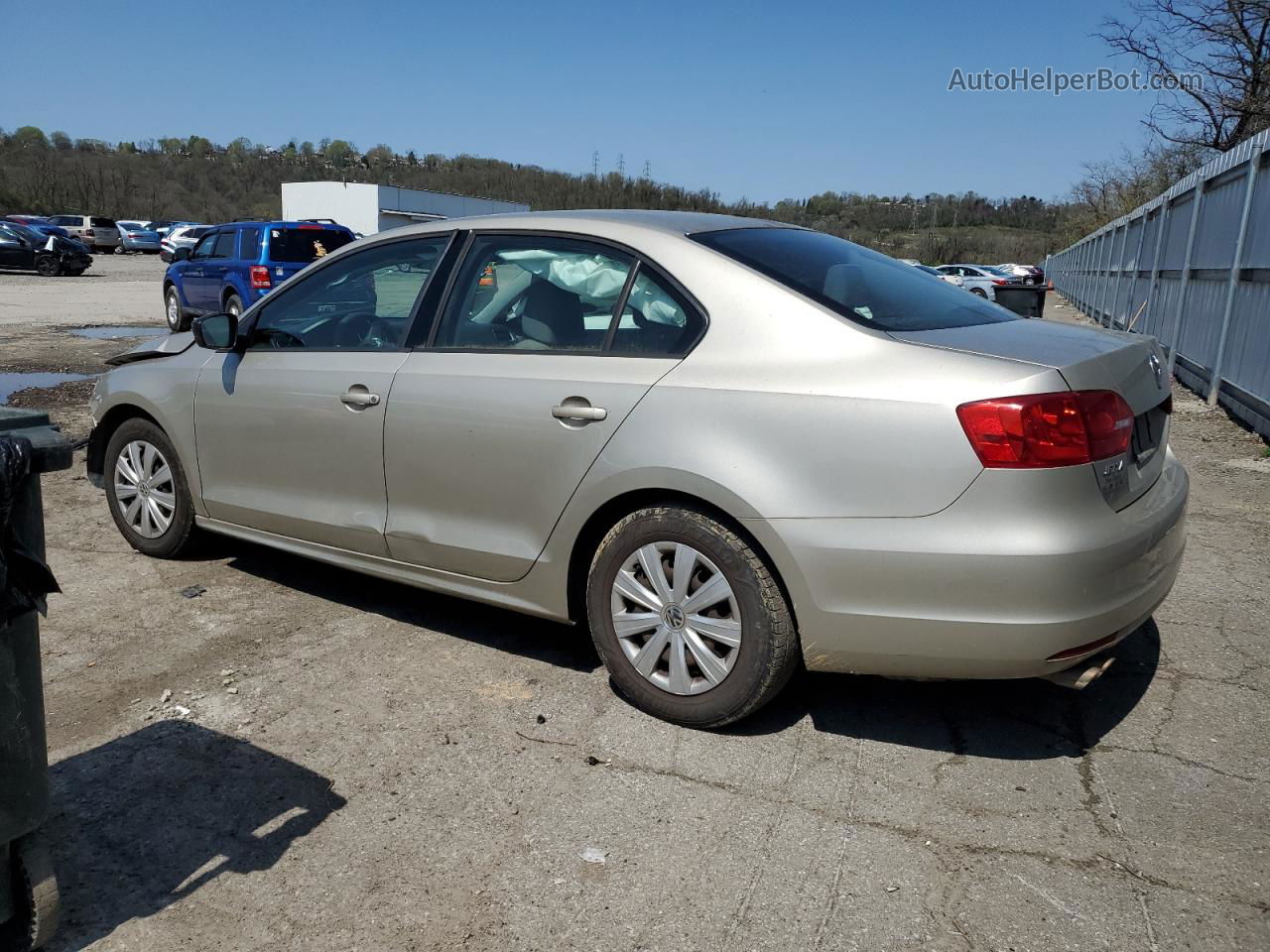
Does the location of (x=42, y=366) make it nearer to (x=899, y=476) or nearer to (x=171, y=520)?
(x=171, y=520)

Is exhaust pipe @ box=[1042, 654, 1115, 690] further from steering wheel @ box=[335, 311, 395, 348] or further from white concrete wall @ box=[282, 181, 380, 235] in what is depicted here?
white concrete wall @ box=[282, 181, 380, 235]

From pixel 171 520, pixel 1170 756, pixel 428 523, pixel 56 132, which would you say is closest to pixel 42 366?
pixel 171 520

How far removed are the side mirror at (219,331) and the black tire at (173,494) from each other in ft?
2.05

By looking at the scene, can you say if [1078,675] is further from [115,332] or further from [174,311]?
[174,311]

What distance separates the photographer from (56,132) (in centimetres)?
A: 12888

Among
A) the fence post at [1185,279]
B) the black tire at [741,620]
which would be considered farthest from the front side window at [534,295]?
the fence post at [1185,279]

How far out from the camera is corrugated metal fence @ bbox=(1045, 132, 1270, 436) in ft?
28.8

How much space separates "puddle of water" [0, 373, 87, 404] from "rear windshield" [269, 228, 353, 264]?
16.9 ft

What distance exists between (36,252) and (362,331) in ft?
106

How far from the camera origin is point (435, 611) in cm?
463

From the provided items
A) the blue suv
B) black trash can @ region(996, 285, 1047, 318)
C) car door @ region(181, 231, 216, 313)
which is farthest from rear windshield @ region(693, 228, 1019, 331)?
car door @ region(181, 231, 216, 313)

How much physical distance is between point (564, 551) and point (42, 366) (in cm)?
1076

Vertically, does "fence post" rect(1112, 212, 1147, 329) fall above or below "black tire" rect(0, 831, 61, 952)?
above

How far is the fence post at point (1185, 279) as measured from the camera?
461 inches
